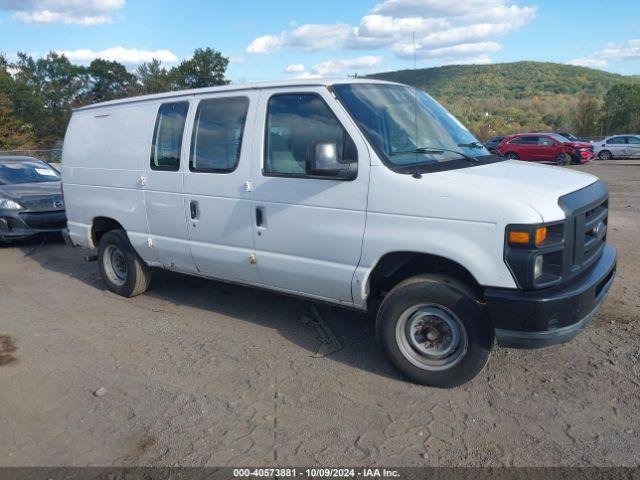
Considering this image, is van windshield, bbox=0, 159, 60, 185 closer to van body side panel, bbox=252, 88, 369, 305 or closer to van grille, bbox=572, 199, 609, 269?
van body side panel, bbox=252, 88, 369, 305

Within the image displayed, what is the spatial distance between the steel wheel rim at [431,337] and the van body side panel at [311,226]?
0.53 meters

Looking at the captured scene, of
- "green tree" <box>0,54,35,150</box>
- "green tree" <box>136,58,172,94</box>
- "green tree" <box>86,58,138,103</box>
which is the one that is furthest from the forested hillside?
"green tree" <box>86,58,138,103</box>

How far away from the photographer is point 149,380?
4.30 metres

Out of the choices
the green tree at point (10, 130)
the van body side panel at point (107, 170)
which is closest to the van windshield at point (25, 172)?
the van body side panel at point (107, 170)

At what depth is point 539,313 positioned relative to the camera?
11.3 ft

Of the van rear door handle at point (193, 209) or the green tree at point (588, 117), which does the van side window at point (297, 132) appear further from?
the green tree at point (588, 117)

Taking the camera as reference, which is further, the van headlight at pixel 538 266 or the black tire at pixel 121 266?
the black tire at pixel 121 266

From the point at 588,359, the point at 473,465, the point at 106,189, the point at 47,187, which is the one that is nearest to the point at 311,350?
the point at 473,465

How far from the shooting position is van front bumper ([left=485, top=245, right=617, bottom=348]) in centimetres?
346

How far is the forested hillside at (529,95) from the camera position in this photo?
45616mm

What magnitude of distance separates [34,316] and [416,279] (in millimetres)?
4278

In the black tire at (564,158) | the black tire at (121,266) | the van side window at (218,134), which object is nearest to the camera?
the van side window at (218,134)

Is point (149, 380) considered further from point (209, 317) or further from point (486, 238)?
point (486, 238)

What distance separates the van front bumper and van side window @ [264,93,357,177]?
1.49 m
